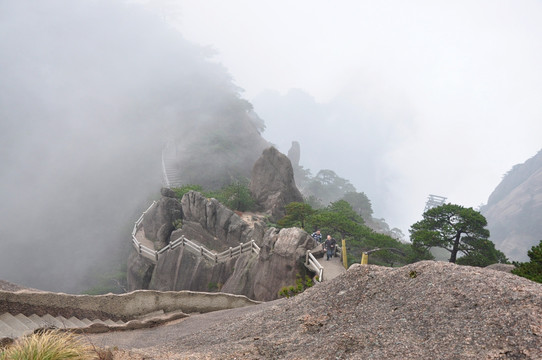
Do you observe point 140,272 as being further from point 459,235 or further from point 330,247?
point 459,235

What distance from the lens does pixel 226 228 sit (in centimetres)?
2555

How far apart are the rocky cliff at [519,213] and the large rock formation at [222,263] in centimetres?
9752

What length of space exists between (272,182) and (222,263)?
15677 mm

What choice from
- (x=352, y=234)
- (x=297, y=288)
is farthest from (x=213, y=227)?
(x=297, y=288)

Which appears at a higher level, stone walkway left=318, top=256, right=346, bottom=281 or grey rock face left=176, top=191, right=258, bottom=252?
grey rock face left=176, top=191, right=258, bottom=252

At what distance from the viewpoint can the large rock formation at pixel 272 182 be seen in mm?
35625

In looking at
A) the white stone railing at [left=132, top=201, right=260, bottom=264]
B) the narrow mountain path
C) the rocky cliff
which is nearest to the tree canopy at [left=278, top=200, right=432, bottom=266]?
the narrow mountain path

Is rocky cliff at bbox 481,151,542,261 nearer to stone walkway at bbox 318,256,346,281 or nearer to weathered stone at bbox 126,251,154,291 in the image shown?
stone walkway at bbox 318,256,346,281

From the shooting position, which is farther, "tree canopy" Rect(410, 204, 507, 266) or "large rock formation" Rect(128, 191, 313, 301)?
"tree canopy" Rect(410, 204, 507, 266)

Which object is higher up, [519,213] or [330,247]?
[519,213]

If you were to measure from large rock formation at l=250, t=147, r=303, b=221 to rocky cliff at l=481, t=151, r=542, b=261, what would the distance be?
286 ft

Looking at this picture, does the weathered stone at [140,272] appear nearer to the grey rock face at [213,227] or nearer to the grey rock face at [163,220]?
the grey rock face at [163,220]

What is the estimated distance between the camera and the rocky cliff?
319 feet

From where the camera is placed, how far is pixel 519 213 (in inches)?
4247
